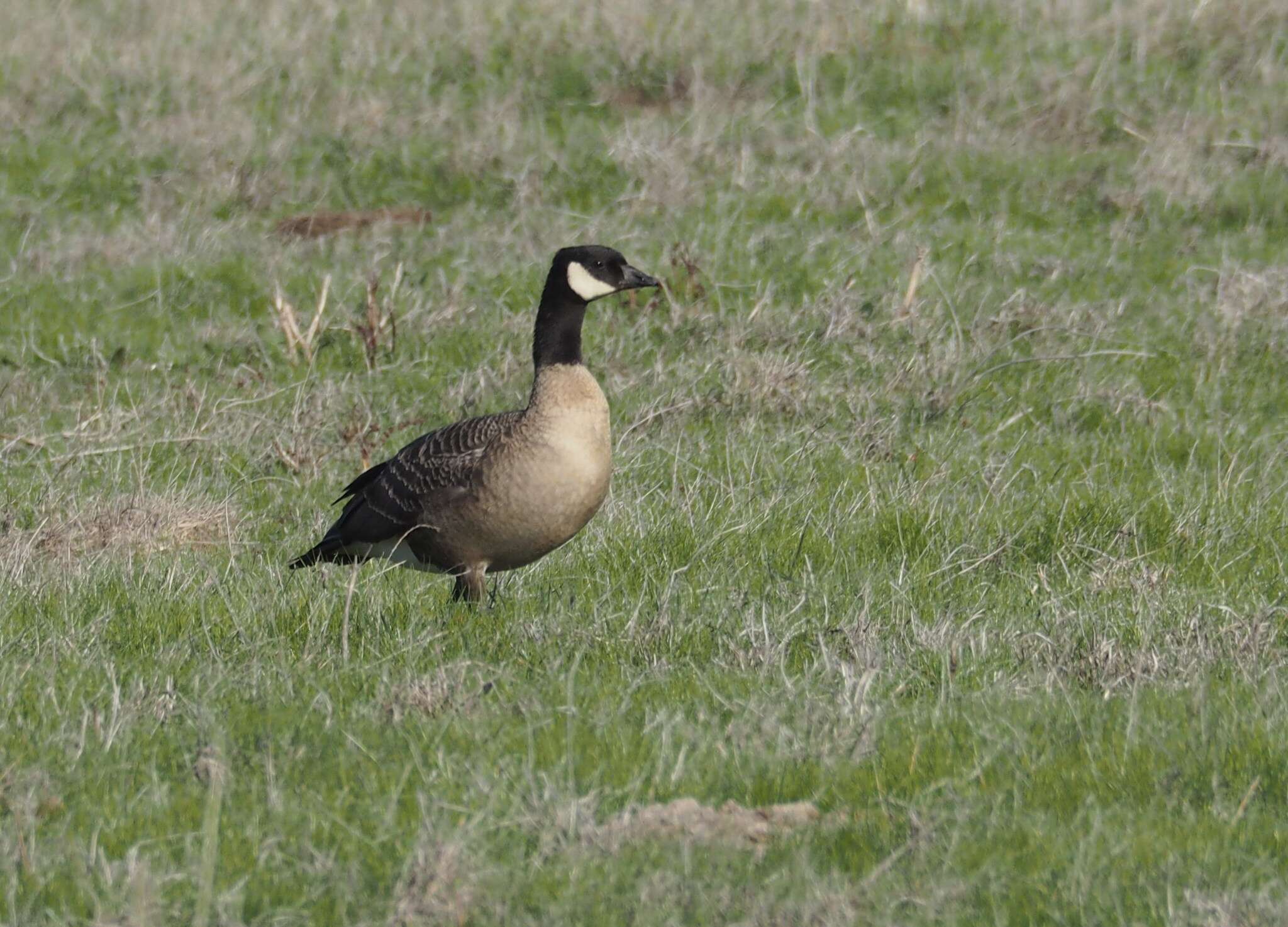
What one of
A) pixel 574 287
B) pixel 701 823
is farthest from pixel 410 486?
pixel 701 823

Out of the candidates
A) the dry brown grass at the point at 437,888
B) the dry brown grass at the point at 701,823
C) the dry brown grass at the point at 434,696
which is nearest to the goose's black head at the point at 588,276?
the dry brown grass at the point at 434,696

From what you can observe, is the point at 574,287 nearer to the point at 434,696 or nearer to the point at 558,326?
the point at 558,326

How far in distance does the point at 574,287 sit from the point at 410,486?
3.18ft

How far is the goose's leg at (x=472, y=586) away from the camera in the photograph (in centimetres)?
647

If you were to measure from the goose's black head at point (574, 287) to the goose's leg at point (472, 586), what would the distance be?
31.8 inches

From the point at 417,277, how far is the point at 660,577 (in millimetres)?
5196

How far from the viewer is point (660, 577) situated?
661 cm

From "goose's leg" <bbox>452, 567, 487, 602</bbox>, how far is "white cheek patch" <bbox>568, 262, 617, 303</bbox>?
1.11m

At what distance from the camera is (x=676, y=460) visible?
8078mm

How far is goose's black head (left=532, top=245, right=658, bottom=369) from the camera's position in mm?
6645

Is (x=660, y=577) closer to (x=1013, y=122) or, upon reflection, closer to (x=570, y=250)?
(x=570, y=250)

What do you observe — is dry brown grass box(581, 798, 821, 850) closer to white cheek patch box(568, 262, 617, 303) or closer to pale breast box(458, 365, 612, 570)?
pale breast box(458, 365, 612, 570)

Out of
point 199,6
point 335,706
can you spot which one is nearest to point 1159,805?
point 335,706

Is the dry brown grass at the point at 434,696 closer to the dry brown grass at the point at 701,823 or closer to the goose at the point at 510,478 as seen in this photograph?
the dry brown grass at the point at 701,823
